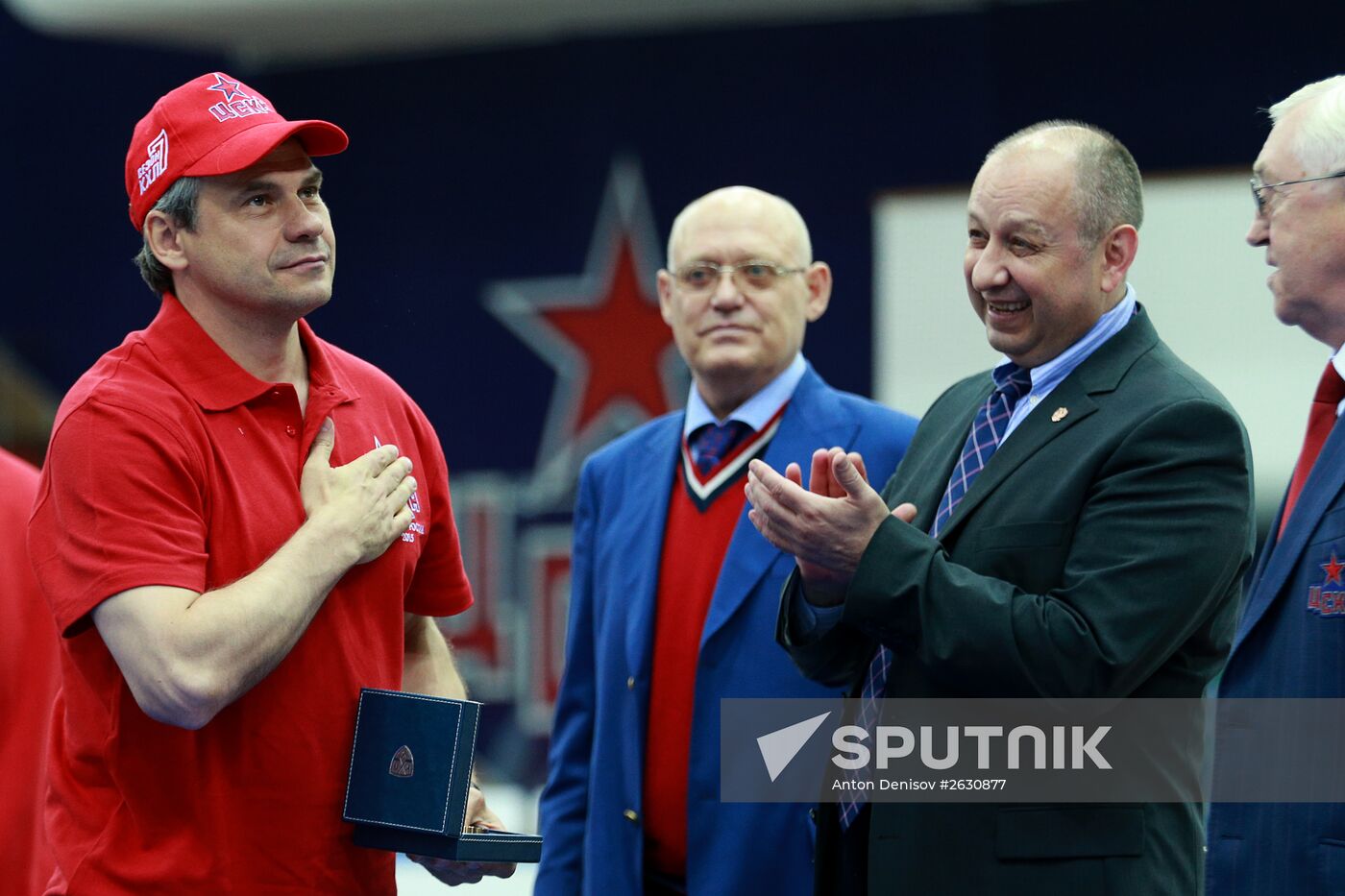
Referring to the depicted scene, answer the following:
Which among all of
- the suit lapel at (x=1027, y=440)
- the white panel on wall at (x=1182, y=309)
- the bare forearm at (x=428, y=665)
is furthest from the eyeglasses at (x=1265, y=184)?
the white panel on wall at (x=1182, y=309)

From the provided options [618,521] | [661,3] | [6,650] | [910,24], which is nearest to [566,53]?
[661,3]

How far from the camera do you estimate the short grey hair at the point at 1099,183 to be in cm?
221

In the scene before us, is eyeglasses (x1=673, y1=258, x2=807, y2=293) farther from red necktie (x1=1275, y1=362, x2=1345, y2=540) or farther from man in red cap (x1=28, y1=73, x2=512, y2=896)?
red necktie (x1=1275, y1=362, x2=1345, y2=540)

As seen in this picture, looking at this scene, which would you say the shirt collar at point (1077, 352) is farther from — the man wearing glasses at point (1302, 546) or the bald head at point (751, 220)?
the bald head at point (751, 220)

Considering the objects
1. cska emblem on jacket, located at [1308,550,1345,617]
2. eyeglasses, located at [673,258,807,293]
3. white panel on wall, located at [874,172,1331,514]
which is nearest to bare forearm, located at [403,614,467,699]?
eyeglasses, located at [673,258,807,293]

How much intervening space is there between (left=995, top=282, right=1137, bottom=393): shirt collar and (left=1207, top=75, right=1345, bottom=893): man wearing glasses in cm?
24

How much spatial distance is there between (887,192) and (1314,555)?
3329 mm

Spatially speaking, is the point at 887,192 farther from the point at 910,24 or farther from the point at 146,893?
the point at 146,893

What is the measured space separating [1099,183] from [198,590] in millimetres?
1363

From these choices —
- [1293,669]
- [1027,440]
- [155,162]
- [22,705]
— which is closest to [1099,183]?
[1027,440]

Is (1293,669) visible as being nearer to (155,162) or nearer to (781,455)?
(781,455)

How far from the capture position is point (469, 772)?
2119mm

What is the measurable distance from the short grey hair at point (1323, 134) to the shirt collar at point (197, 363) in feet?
4.90

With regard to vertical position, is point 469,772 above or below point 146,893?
above
